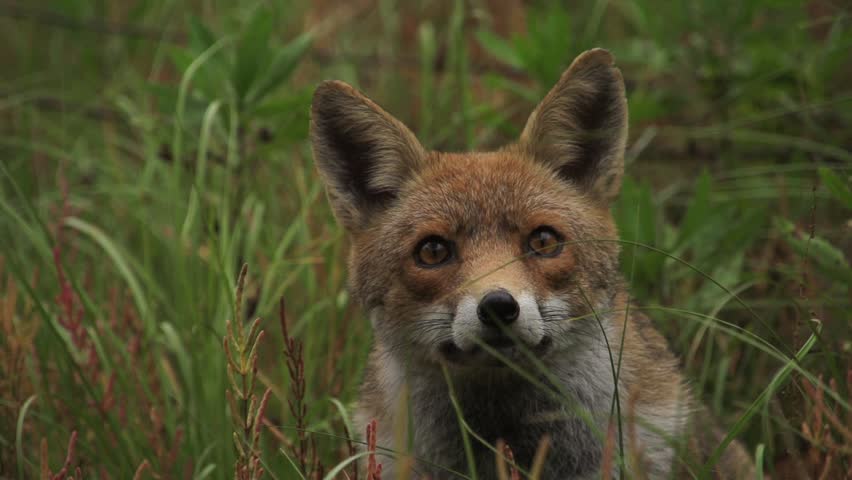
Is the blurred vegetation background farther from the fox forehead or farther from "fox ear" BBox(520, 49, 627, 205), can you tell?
the fox forehead

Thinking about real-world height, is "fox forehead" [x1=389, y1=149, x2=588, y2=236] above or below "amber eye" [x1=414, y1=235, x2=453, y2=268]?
above

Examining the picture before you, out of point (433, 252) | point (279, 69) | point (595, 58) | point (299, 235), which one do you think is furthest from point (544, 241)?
point (299, 235)

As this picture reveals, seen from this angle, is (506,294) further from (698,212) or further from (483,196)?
(698,212)

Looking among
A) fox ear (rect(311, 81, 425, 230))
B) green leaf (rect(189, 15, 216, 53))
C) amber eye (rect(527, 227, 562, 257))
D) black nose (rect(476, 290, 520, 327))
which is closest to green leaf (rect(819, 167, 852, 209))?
amber eye (rect(527, 227, 562, 257))

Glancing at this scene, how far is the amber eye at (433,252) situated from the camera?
12.2 ft

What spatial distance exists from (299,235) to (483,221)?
2.31 meters

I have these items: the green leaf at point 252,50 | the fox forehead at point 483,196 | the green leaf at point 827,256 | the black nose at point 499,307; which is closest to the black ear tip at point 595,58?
the fox forehead at point 483,196

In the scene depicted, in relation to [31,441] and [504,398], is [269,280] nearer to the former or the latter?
[31,441]

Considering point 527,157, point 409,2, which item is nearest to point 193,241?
point 527,157

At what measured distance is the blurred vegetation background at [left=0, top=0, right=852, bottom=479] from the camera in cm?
409

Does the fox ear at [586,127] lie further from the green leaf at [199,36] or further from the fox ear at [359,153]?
the green leaf at [199,36]

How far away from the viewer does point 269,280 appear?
5.05 m

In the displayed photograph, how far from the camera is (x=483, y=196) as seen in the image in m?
3.84

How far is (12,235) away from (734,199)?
4.50 m
